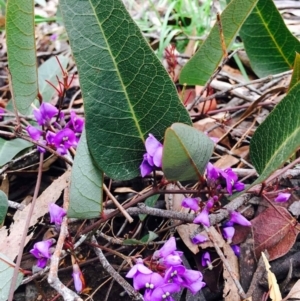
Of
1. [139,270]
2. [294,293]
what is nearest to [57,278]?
[139,270]

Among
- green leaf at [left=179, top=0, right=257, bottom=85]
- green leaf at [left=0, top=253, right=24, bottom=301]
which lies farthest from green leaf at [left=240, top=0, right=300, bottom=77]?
green leaf at [left=0, top=253, right=24, bottom=301]

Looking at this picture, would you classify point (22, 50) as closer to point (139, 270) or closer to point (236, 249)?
point (139, 270)

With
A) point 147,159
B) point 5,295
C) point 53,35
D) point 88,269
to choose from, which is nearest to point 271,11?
point 147,159

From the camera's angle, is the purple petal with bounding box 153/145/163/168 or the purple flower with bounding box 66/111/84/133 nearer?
the purple petal with bounding box 153/145/163/168

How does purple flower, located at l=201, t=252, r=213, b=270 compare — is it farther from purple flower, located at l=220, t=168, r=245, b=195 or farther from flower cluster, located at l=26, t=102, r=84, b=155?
flower cluster, located at l=26, t=102, r=84, b=155

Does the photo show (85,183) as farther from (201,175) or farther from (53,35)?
(53,35)
